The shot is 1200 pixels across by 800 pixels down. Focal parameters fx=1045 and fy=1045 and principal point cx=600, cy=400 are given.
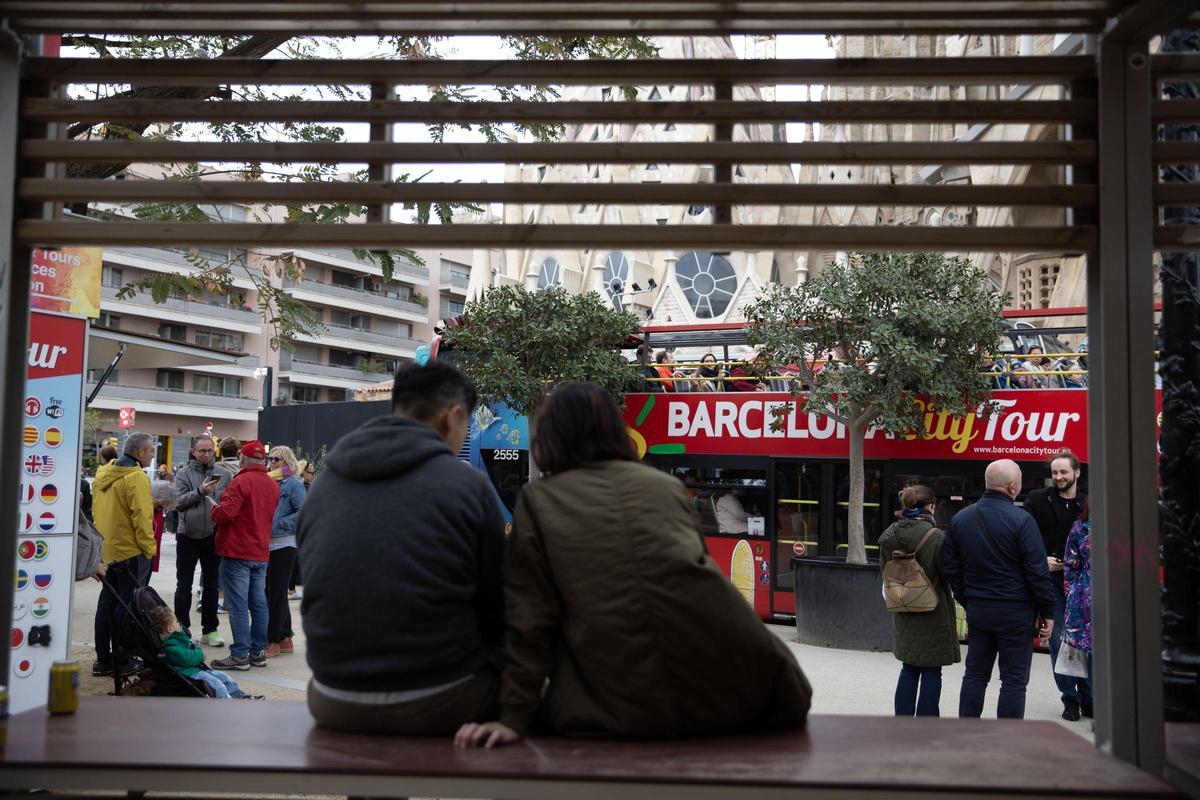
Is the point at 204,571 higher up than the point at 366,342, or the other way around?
the point at 366,342

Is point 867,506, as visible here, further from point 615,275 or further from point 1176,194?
point 615,275

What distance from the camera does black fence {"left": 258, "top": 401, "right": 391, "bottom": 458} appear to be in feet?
94.0

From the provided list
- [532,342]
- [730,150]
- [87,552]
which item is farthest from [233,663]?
[532,342]

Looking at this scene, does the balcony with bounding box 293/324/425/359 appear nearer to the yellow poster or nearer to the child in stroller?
the yellow poster

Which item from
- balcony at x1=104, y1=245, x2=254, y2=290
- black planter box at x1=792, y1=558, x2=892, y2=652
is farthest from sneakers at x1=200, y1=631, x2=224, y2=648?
balcony at x1=104, y1=245, x2=254, y2=290

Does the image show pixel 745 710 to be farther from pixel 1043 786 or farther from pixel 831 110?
pixel 831 110

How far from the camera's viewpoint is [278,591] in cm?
1027

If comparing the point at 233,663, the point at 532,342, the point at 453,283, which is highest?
the point at 453,283

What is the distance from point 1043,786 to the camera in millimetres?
2582

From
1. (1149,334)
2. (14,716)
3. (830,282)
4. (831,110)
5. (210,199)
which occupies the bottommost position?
(14,716)

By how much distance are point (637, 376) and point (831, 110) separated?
13932 millimetres

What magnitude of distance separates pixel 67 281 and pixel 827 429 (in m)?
10.1

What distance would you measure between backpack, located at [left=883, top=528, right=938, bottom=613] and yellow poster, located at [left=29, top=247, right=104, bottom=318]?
17.8 ft

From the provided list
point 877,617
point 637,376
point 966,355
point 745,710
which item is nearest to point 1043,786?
point 745,710
